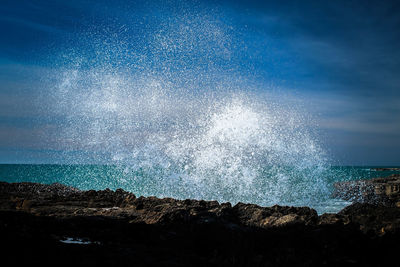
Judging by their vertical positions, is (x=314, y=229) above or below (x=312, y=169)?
below

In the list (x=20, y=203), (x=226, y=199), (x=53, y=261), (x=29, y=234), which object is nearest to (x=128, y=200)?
(x=20, y=203)

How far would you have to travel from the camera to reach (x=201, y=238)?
234 inches

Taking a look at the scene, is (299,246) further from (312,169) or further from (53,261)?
(312,169)

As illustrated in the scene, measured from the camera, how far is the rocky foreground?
4.61 metres

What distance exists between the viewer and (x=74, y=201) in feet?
Result: 33.4

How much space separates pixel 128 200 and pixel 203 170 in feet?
29.2

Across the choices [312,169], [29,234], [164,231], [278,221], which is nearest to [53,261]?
[29,234]

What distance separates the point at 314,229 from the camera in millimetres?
6566

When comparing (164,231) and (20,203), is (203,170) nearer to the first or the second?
(20,203)

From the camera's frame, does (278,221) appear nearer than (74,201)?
Yes

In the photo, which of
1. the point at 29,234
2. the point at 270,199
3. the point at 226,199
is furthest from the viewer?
the point at 270,199

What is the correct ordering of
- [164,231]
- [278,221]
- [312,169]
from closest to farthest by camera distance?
[164,231], [278,221], [312,169]

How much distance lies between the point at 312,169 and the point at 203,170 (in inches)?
323

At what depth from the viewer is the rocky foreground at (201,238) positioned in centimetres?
461
